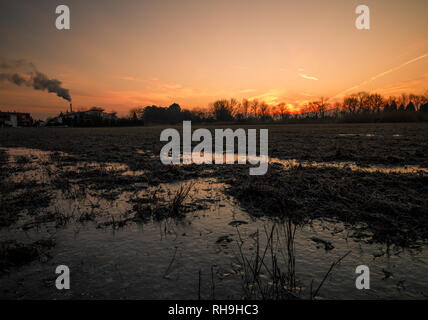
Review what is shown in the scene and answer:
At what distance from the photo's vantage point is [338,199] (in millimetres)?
4449

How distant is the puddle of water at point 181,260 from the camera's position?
81.4 inches

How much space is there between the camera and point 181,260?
101 inches

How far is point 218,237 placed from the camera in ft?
10.3

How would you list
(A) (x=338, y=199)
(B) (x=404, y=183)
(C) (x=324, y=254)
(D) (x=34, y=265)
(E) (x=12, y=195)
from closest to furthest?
(D) (x=34, y=265) → (C) (x=324, y=254) → (A) (x=338, y=199) → (E) (x=12, y=195) → (B) (x=404, y=183)

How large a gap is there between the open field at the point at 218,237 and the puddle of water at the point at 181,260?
0.01 meters

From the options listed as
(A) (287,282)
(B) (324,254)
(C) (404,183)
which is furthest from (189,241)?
(C) (404,183)

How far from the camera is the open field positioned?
2.13 metres

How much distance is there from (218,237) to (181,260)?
2.35ft

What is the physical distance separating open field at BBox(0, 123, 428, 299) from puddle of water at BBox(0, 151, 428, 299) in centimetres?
1

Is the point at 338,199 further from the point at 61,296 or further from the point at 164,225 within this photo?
the point at 61,296

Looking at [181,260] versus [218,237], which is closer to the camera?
[181,260]

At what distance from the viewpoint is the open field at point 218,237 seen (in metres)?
2.13

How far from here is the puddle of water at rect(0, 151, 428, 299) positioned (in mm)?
2068
